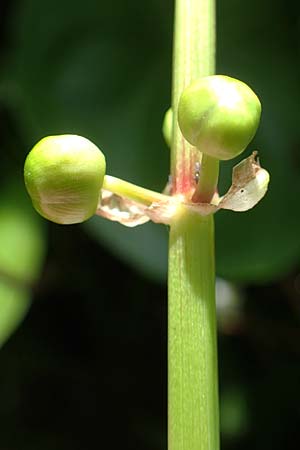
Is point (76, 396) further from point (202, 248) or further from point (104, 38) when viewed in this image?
point (202, 248)

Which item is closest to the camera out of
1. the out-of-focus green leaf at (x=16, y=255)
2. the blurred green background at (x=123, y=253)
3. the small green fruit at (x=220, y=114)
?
the small green fruit at (x=220, y=114)

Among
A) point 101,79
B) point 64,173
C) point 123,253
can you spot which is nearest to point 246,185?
point 64,173

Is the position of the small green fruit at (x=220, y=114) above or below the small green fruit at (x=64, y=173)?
above

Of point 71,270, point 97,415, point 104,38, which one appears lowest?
point 97,415

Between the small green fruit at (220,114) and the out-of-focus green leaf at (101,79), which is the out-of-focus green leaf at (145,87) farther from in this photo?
the small green fruit at (220,114)

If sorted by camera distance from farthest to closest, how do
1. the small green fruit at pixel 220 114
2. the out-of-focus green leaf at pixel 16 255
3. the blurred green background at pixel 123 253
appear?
the blurred green background at pixel 123 253 < the out-of-focus green leaf at pixel 16 255 < the small green fruit at pixel 220 114

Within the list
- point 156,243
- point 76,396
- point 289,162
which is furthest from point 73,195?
point 76,396

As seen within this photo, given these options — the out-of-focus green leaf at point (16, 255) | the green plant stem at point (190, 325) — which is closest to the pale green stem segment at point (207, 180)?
the green plant stem at point (190, 325)
